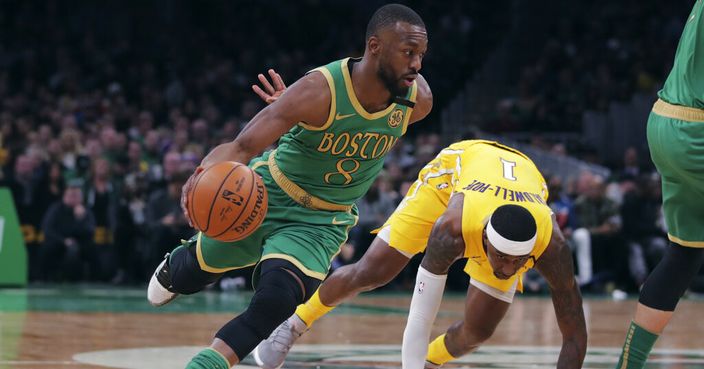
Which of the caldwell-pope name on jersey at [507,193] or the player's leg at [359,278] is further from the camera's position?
the player's leg at [359,278]

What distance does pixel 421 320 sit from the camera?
6.10m

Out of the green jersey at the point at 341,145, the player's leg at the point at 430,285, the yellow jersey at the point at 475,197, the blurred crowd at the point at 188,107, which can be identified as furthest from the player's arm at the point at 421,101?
the blurred crowd at the point at 188,107

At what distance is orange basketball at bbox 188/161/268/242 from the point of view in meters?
5.49

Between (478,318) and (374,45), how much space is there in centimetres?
154

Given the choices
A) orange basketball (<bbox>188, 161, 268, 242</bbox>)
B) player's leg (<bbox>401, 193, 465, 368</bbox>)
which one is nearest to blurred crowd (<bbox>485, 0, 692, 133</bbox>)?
player's leg (<bbox>401, 193, 465, 368</bbox>)

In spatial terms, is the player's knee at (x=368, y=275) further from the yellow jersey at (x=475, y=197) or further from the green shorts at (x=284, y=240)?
the green shorts at (x=284, y=240)

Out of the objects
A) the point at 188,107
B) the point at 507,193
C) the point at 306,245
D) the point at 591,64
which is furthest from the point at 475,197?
the point at 591,64

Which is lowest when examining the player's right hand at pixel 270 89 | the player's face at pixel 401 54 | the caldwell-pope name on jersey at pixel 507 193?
the caldwell-pope name on jersey at pixel 507 193

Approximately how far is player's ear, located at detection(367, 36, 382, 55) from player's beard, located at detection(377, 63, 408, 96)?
7 cm

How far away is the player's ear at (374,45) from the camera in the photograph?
620 cm

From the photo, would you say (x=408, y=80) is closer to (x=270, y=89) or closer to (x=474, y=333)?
(x=270, y=89)

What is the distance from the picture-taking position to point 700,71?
5.83 meters

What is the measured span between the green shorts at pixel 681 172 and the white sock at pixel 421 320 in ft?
3.67

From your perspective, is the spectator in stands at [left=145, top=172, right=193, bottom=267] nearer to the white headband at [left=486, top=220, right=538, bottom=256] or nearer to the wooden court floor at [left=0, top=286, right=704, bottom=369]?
the wooden court floor at [left=0, top=286, right=704, bottom=369]
